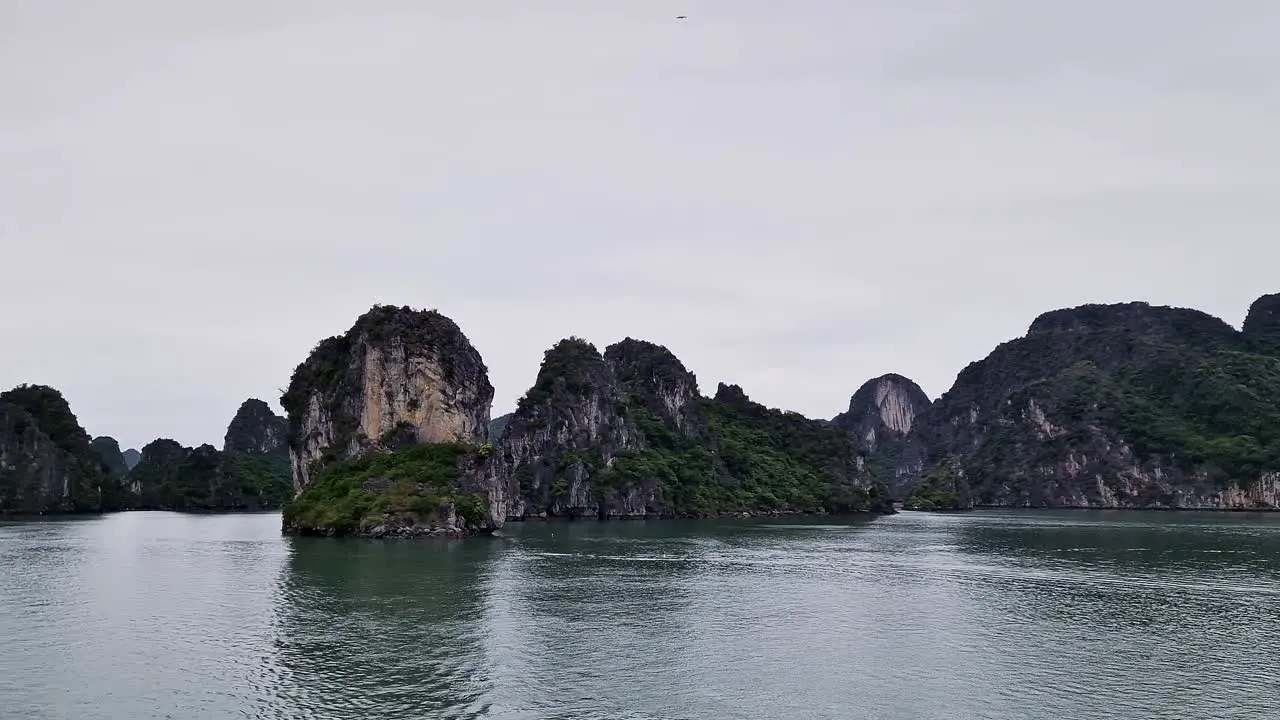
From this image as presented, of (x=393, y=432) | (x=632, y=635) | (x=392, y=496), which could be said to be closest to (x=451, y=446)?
(x=393, y=432)

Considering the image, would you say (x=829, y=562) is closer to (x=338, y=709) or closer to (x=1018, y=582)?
(x=1018, y=582)

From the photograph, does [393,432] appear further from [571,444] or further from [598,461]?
[598,461]

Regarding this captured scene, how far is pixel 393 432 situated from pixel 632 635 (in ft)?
261

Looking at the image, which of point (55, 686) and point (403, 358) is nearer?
point (55, 686)

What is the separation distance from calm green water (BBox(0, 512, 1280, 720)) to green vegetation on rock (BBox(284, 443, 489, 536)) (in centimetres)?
1703

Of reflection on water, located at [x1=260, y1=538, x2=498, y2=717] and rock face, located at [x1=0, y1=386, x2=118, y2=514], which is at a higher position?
rock face, located at [x1=0, y1=386, x2=118, y2=514]

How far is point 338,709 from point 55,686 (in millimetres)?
11135

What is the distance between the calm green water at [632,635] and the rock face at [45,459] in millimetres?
103208

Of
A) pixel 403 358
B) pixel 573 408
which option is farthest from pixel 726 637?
pixel 573 408

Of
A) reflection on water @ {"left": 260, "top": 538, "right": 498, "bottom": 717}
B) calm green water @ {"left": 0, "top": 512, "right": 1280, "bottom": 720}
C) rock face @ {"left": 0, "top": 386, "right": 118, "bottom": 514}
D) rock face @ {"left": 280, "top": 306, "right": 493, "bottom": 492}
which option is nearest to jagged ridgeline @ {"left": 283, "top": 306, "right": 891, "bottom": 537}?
rock face @ {"left": 280, "top": 306, "right": 493, "bottom": 492}

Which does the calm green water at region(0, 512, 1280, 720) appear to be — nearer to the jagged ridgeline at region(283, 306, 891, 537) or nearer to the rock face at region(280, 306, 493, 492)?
the jagged ridgeline at region(283, 306, 891, 537)

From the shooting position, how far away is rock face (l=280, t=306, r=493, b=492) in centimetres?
11762

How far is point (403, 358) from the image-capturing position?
118125 millimetres

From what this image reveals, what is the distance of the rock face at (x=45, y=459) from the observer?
169750 millimetres
